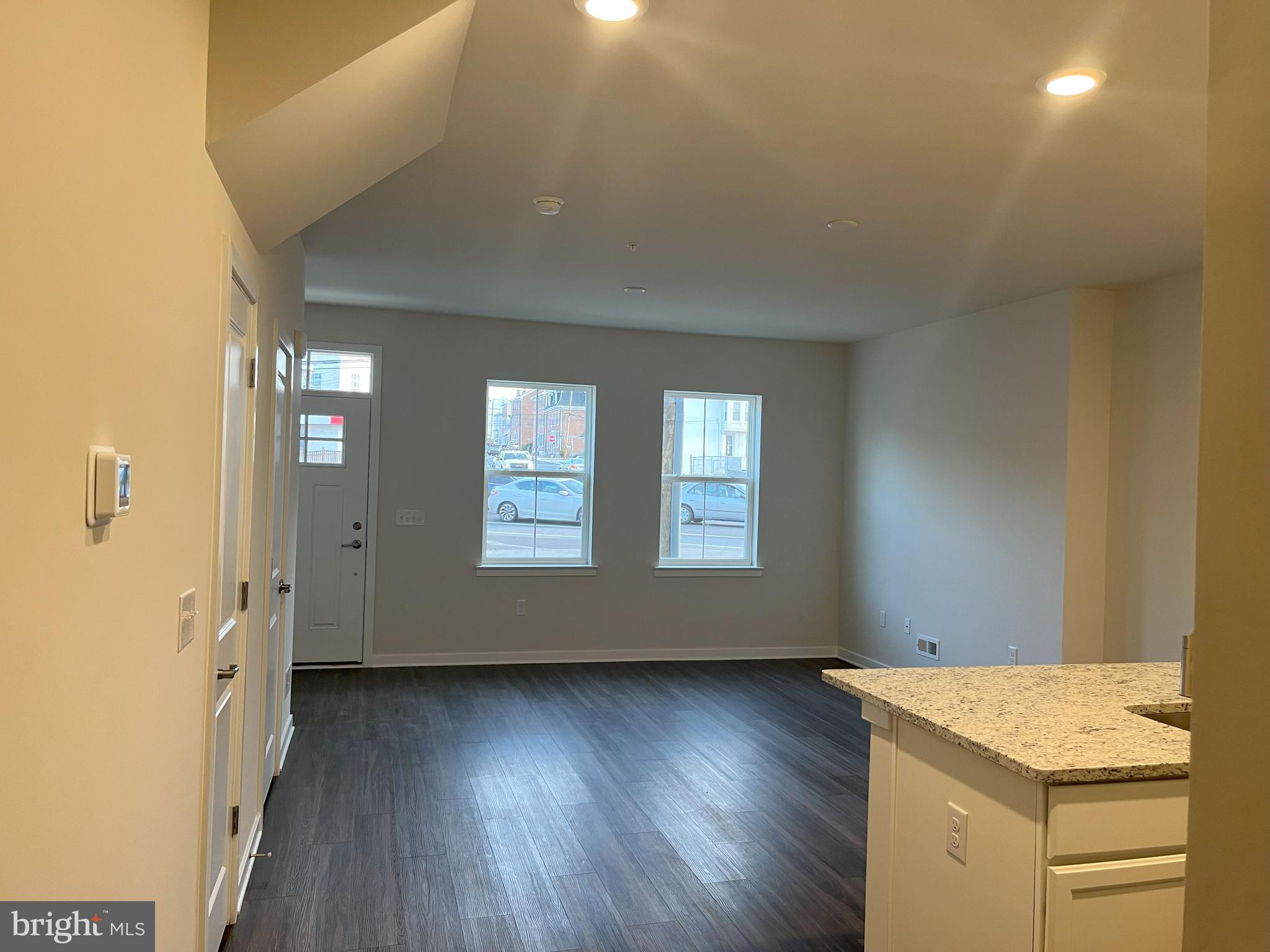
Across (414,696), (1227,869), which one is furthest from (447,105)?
(414,696)

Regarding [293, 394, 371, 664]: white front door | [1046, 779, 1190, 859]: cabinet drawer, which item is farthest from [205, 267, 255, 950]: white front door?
[293, 394, 371, 664]: white front door

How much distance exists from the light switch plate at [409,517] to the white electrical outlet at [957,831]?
17.4 ft

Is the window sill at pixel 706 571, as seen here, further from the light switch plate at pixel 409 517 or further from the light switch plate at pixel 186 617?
the light switch plate at pixel 186 617

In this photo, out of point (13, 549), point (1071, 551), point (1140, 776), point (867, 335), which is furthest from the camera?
point (867, 335)

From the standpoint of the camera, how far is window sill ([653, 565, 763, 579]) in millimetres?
7289

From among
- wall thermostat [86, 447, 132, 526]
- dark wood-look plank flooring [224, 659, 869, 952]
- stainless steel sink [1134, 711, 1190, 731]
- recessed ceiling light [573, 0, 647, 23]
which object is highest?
recessed ceiling light [573, 0, 647, 23]

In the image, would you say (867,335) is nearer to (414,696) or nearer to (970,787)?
(414,696)

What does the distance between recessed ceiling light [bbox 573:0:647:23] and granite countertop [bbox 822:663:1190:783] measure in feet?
5.67

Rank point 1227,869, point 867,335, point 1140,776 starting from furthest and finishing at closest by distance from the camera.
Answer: point 867,335 < point 1140,776 < point 1227,869

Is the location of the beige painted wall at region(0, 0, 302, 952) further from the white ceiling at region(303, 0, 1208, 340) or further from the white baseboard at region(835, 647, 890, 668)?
the white baseboard at region(835, 647, 890, 668)

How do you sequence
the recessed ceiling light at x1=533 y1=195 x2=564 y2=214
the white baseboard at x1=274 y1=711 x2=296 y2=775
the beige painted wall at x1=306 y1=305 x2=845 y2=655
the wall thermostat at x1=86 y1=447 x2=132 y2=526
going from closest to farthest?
the wall thermostat at x1=86 y1=447 x2=132 y2=526 → the recessed ceiling light at x1=533 y1=195 x2=564 y2=214 → the white baseboard at x1=274 y1=711 x2=296 y2=775 → the beige painted wall at x1=306 y1=305 x2=845 y2=655

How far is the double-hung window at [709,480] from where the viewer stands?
7.40 metres

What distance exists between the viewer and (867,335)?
7.14 metres

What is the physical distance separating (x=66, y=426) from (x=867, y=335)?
664 cm
